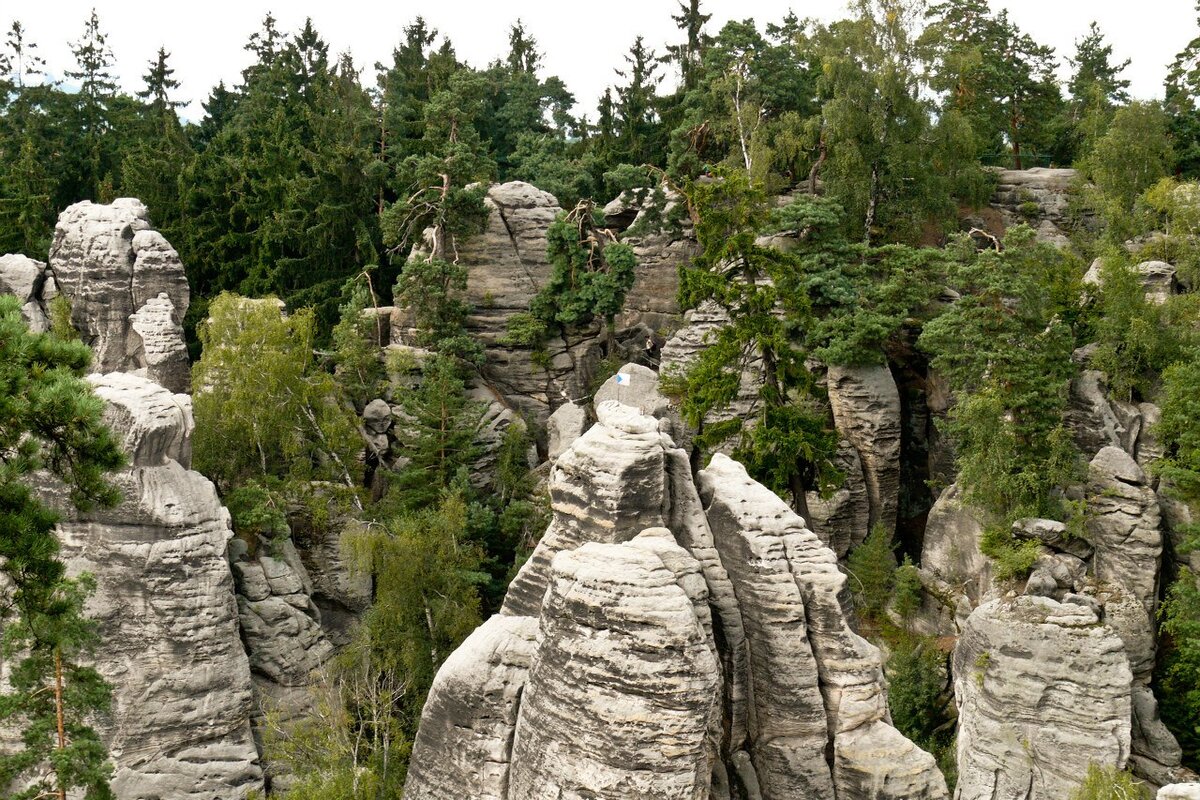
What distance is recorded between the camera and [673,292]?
114 ft

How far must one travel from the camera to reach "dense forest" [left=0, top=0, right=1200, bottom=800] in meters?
22.5

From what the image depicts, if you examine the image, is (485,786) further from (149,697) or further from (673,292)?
(673,292)

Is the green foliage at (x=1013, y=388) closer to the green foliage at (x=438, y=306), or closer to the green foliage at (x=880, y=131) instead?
the green foliage at (x=880, y=131)

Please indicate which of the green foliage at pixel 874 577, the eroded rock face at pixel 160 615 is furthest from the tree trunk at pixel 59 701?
the green foliage at pixel 874 577

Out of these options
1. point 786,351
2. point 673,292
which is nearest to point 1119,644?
point 786,351

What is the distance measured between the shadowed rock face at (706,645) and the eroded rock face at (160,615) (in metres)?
6.83

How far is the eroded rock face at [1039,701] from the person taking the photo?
56.6 feet

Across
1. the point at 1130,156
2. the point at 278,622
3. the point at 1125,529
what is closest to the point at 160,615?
the point at 278,622

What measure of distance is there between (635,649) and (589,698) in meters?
0.82

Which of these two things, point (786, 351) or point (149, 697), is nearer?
point (149, 697)

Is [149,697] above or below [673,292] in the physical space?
below

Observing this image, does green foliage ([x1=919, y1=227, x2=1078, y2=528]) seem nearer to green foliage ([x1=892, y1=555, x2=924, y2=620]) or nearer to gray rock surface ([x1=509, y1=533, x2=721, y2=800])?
green foliage ([x1=892, y1=555, x2=924, y2=620])

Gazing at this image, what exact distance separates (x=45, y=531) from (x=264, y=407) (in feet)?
38.2

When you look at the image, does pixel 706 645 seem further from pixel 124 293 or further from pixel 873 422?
pixel 124 293
